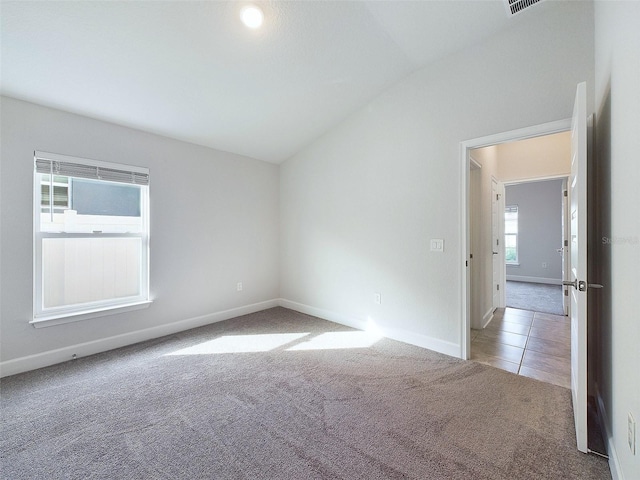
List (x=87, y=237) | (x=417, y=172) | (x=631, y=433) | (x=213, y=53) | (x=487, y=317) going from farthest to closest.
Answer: (x=487, y=317)
(x=417, y=172)
(x=87, y=237)
(x=213, y=53)
(x=631, y=433)

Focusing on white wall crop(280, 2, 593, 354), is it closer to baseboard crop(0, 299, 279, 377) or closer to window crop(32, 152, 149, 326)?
baseboard crop(0, 299, 279, 377)

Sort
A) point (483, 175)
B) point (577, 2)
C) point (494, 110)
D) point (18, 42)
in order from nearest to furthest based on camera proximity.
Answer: point (18, 42), point (577, 2), point (494, 110), point (483, 175)

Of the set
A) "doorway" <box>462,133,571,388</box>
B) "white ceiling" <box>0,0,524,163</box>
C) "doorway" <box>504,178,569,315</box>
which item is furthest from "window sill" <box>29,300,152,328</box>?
"doorway" <box>504,178,569,315</box>

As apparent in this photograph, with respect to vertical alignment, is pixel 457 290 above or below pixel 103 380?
above

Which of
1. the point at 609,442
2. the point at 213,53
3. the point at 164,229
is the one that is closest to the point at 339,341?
the point at 609,442

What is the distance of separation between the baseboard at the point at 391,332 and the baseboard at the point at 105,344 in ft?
3.23

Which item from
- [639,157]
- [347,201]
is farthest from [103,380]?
[639,157]

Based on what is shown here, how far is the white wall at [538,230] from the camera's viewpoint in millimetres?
6695

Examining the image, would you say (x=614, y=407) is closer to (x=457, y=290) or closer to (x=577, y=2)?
(x=457, y=290)

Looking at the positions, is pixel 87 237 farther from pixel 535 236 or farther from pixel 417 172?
pixel 535 236

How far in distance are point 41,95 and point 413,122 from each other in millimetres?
3461

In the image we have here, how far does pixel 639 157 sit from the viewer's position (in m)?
1.10

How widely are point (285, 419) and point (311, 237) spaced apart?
264cm

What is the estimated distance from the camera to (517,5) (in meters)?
2.10
